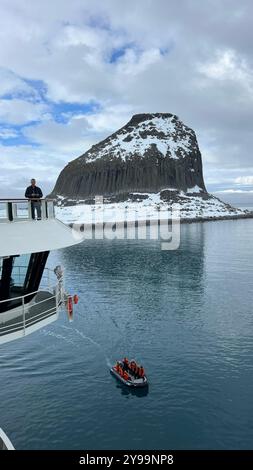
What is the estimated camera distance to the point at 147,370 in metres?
36.2

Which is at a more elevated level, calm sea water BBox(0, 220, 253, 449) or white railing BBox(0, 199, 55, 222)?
white railing BBox(0, 199, 55, 222)

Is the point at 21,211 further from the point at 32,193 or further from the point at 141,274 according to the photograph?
the point at 141,274

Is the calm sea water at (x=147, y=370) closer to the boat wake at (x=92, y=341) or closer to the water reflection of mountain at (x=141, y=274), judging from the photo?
the boat wake at (x=92, y=341)

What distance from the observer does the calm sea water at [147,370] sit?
27016mm

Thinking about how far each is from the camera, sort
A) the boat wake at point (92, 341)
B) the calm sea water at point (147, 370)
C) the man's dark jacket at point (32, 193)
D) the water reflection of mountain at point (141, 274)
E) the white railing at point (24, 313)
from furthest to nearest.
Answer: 1. the water reflection of mountain at point (141, 274)
2. the boat wake at point (92, 341)
3. the calm sea water at point (147, 370)
4. the man's dark jacket at point (32, 193)
5. the white railing at point (24, 313)

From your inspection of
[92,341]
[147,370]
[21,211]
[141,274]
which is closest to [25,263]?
[21,211]

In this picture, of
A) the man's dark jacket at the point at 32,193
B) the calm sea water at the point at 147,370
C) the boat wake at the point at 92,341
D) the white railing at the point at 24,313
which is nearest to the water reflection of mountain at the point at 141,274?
the calm sea water at the point at 147,370

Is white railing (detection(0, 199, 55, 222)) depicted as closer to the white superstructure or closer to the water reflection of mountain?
the white superstructure

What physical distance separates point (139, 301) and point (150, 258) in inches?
1638

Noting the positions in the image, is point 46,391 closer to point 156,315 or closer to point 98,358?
point 98,358

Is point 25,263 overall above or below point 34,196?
below

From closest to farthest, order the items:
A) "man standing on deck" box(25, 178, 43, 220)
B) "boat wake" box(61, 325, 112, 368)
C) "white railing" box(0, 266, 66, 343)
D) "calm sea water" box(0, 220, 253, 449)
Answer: "white railing" box(0, 266, 66, 343) → "man standing on deck" box(25, 178, 43, 220) → "calm sea water" box(0, 220, 253, 449) → "boat wake" box(61, 325, 112, 368)

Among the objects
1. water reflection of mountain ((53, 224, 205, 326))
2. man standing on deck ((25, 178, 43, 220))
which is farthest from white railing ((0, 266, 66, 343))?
water reflection of mountain ((53, 224, 205, 326))

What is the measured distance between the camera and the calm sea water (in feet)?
88.6
